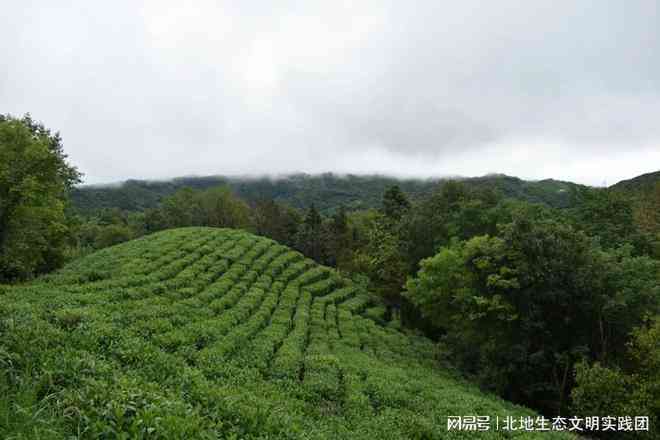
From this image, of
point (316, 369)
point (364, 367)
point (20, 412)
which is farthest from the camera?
point (364, 367)

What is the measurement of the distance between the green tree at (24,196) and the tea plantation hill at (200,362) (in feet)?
16.0

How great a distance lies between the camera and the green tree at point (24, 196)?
80.4 feet

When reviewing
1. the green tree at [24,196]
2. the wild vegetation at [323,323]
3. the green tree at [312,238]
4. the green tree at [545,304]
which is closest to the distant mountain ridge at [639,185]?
the wild vegetation at [323,323]

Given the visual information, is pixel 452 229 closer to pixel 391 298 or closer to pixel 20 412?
pixel 391 298

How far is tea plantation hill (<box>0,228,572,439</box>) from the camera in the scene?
268 inches

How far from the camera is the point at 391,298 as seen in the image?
4500 centimetres

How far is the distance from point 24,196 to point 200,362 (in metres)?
18.8

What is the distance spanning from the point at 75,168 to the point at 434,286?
30.6 metres

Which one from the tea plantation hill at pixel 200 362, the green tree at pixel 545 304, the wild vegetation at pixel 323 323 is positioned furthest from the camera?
the green tree at pixel 545 304

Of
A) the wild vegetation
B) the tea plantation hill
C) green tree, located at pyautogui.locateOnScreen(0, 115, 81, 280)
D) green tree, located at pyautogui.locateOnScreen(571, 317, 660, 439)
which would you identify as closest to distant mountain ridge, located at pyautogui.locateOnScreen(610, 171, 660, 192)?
the wild vegetation

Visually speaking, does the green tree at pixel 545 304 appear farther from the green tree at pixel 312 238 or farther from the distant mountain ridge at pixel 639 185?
the green tree at pixel 312 238

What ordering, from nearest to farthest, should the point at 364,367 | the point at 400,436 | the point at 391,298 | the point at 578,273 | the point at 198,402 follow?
1. the point at 198,402
2. the point at 400,436
3. the point at 364,367
4. the point at 578,273
5. the point at 391,298

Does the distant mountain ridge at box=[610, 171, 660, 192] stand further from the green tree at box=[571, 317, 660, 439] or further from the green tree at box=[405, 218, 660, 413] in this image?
the green tree at box=[571, 317, 660, 439]

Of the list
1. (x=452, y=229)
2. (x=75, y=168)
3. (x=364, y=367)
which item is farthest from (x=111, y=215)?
(x=364, y=367)
